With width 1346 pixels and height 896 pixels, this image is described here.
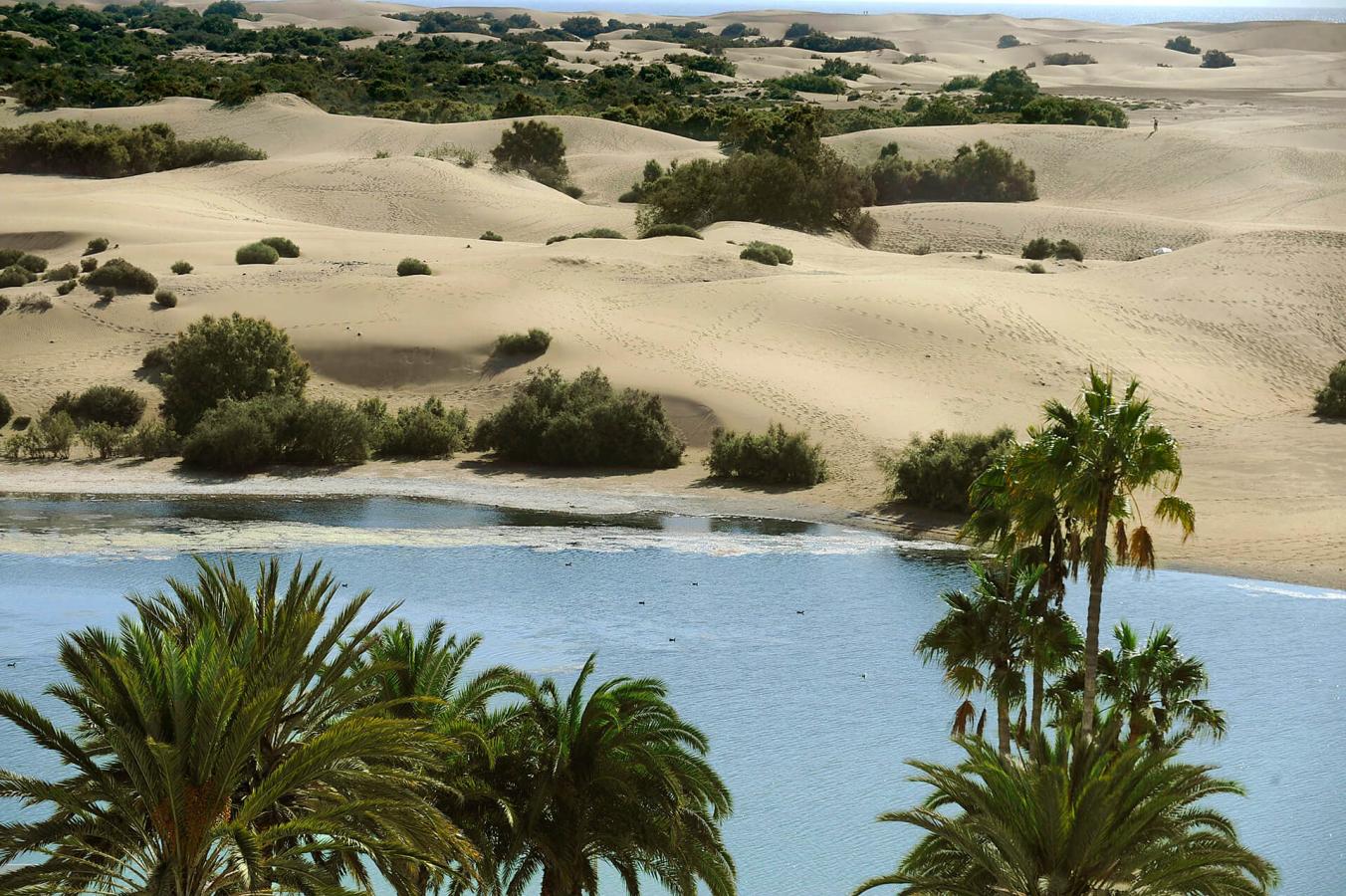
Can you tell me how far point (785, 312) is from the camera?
50938mm

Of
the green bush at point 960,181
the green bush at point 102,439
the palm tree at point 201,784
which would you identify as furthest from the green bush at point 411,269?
the palm tree at point 201,784

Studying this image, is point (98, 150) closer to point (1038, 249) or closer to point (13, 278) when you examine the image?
point (13, 278)

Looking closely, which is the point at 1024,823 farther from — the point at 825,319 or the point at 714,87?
the point at 714,87

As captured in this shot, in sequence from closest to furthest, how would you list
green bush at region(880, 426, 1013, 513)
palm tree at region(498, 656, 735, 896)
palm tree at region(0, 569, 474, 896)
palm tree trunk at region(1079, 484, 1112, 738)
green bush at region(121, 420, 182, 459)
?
palm tree at region(0, 569, 474, 896), palm tree at region(498, 656, 735, 896), palm tree trunk at region(1079, 484, 1112, 738), green bush at region(880, 426, 1013, 513), green bush at region(121, 420, 182, 459)

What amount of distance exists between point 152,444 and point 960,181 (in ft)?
169

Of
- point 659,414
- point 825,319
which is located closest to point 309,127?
point 825,319

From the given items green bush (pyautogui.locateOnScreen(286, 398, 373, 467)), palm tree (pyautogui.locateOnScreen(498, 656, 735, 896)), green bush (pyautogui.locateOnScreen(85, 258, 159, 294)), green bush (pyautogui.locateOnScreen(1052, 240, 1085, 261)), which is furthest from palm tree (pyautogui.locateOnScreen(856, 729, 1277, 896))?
green bush (pyautogui.locateOnScreen(1052, 240, 1085, 261))

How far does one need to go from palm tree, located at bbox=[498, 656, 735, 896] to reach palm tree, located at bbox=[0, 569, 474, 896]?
7.00ft

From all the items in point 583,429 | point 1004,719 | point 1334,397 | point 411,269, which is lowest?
point 583,429

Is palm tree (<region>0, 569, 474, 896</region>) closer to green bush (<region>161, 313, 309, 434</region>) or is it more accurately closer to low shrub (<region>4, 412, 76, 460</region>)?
low shrub (<region>4, 412, 76, 460</region>)

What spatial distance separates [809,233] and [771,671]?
44.2 meters

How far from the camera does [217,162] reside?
3236 inches

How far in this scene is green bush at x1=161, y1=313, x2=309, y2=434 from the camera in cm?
4306

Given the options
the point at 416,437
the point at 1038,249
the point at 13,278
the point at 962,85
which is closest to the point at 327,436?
the point at 416,437
